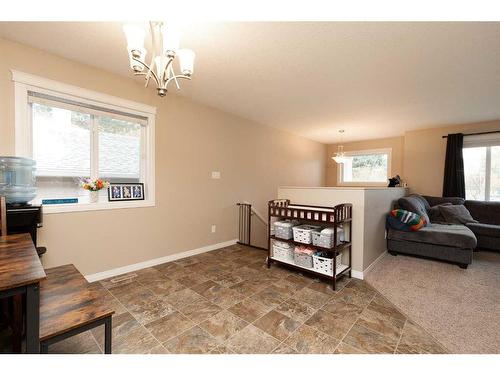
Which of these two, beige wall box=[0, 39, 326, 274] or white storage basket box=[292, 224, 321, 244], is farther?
white storage basket box=[292, 224, 321, 244]

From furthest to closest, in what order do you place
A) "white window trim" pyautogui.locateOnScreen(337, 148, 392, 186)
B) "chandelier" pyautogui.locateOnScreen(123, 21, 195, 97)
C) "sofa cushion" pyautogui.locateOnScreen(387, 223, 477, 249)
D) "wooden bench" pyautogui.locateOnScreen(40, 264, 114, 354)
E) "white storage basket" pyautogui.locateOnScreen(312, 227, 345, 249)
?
1. "white window trim" pyautogui.locateOnScreen(337, 148, 392, 186)
2. "sofa cushion" pyautogui.locateOnScreen(387, 223, 477, 249)
3. "white storage basket" pyautogui.locateOnScreen(312, 227, 345, 249)
4. "chandelier" pyautogui.locateOnScreen(123, 21, 195, 97)
5. "wooden bench" pyautogui.locateOnScreen(40, 264, 114, 354)

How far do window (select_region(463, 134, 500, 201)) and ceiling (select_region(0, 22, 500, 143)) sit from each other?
29.0 inches

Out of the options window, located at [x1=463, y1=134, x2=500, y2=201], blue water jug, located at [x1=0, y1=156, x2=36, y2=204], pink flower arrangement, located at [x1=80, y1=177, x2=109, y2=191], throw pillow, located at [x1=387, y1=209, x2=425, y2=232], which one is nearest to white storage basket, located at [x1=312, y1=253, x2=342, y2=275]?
throw pillow, located at [x1=387, y1=209, x2=425, y2=232]

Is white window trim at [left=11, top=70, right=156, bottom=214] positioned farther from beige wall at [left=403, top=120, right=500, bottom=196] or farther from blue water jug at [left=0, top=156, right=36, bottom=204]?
beige wall at [left=403, top=120, right=500, bottom=196]

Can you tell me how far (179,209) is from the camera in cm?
330

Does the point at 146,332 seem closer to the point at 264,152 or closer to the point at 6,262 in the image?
the point at 6,262

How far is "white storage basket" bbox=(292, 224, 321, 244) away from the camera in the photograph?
262 centimetres

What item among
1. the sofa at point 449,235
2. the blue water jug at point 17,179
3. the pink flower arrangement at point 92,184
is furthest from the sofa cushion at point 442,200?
the blue water jug at point 17,179

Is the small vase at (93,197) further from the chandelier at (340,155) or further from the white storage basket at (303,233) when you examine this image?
the chandelier at (340,155)

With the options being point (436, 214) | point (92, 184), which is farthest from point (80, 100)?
point (436, 214)

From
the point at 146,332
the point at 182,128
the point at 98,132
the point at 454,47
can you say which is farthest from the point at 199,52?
the point at 146,332

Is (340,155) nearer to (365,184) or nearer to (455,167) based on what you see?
(365,184)

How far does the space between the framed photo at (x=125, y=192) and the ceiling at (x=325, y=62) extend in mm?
1360

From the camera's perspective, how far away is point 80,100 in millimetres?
2406
